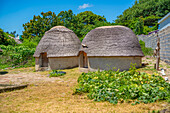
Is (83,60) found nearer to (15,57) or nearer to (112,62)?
(112,62)

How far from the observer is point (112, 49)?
11664 mm

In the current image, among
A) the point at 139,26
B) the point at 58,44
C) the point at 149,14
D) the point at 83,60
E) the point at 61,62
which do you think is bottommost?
the point at 61,62

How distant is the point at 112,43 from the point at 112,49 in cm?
52

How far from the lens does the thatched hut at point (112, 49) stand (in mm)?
11492

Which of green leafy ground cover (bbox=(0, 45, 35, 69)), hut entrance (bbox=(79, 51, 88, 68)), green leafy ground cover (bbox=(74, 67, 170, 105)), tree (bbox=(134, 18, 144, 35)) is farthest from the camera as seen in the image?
tree (bbox=(134, 18, 144, 35))

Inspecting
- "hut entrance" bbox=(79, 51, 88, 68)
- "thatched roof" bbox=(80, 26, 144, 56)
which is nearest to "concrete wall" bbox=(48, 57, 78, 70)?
"hut entrance" bbox=(79, 51, 88, 68)

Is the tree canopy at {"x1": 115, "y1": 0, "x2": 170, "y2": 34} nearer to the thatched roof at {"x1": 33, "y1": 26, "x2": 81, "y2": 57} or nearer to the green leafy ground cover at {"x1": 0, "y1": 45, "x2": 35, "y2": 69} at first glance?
the thatched roof at {"x1": 33, "y1": 26, "x2": 81, "y2": 57}

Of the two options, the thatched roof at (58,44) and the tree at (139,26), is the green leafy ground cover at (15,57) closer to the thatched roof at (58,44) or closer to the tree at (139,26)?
the thatched roof at (58,44)

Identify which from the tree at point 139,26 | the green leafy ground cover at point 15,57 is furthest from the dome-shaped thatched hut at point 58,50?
the tree at point 139,26

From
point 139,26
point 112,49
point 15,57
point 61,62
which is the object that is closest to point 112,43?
A: point 112,49

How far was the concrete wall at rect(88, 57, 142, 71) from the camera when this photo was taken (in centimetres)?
1152

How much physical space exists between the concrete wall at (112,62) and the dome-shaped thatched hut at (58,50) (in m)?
3.48

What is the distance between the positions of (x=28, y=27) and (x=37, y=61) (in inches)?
741

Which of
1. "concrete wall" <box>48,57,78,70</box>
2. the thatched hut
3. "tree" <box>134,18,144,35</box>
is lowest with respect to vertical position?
"concrete wall" <box>48,57,78,70</box>
